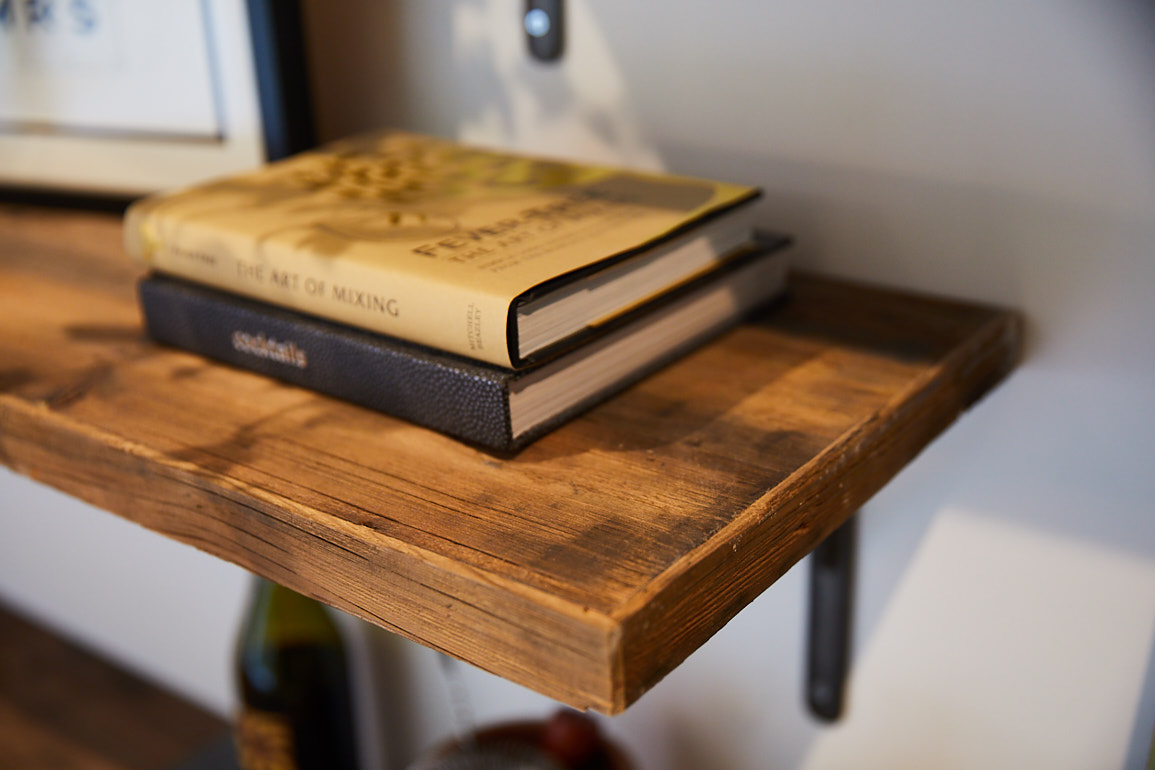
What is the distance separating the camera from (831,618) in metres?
0.65

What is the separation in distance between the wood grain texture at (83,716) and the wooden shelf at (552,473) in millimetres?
684

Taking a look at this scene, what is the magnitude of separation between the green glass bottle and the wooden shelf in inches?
17.5

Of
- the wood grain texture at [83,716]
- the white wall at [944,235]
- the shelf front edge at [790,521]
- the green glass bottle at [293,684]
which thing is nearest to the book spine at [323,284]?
the shelf front edge at [790,521]

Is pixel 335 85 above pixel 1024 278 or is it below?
above

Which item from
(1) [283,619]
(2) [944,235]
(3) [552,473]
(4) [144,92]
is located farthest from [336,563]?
(1) [283,619]

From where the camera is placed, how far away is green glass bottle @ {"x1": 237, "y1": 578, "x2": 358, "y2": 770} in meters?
0.91

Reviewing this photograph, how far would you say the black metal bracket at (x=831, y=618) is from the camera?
63 cm

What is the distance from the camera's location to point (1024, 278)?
537 millimetres

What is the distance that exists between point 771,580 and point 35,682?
3.76ft

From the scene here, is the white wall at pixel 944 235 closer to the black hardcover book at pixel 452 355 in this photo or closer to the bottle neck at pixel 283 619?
the black hardcover book at pixel 452 355

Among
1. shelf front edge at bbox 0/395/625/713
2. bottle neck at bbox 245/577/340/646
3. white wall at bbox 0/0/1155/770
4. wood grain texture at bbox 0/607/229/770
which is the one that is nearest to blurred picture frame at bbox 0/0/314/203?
white wall at bbox 0/0/1155/770

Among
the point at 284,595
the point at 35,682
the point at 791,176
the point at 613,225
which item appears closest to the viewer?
the point at 613,225

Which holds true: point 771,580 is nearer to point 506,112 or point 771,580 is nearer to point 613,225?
point 613,225

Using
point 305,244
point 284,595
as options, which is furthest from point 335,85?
point 284,595
